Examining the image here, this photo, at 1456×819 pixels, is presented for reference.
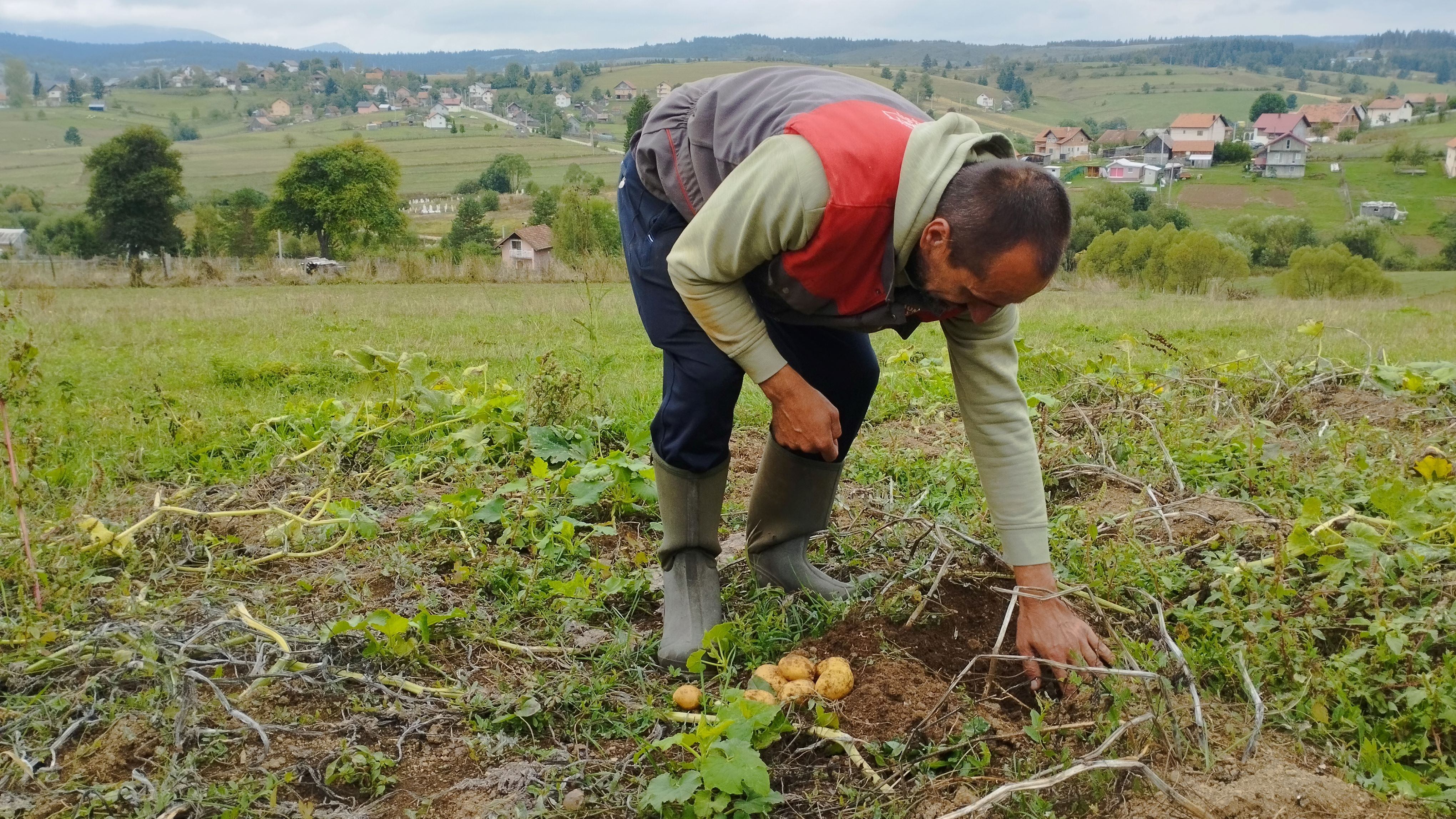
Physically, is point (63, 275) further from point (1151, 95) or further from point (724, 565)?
point (1151, 95)

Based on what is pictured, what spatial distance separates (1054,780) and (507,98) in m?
99.1

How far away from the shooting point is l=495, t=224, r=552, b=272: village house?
1772 centimetres

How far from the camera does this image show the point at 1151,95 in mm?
80000

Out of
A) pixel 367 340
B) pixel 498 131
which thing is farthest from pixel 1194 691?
pixel 498 131

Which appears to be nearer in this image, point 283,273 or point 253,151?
point 283,273

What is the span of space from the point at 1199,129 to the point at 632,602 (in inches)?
2406

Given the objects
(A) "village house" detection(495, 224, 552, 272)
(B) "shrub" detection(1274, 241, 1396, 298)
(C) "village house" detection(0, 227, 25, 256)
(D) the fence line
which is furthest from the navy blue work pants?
(C) "village house" detection(0, 227, 25, 256)

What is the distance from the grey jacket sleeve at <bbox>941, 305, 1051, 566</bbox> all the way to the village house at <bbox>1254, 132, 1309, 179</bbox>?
4759 centimetres

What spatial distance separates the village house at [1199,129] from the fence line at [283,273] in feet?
156

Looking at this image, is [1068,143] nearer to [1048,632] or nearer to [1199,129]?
Answer: [1199,129]

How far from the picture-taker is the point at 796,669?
2.20 meters

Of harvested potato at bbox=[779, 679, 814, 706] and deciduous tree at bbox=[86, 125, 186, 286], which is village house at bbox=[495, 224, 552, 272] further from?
harvested potato at bbox=[779, 679, 814, 706]

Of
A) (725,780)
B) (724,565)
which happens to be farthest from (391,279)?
(725,780)

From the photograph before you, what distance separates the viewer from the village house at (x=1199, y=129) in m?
54.6
